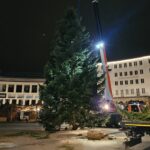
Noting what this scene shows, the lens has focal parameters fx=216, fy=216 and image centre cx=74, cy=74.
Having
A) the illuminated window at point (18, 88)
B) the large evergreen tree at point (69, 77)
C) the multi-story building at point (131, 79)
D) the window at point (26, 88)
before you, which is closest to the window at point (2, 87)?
the illuminated window at point (18, 88)

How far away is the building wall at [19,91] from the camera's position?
2122 inches

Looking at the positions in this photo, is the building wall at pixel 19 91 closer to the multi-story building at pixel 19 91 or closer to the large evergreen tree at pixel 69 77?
the multi-story building at pixel 19 91

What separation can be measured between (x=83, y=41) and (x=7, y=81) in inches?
1480

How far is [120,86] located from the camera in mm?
72438

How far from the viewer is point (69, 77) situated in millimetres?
20656

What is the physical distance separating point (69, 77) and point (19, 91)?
37.2m

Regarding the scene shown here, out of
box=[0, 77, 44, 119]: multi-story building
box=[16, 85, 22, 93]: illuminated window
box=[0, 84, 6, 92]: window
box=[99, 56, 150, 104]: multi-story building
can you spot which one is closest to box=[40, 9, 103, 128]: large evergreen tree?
box=[0, 77, 44, 119]: multi-story building

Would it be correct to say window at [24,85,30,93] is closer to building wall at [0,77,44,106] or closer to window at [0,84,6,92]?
building wall at [0,77,44,106]

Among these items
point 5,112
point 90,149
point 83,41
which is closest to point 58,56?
point 83,41

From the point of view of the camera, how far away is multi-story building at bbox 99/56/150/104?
6600cm

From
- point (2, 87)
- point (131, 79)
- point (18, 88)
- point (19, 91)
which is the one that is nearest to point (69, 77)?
point (19, 91)

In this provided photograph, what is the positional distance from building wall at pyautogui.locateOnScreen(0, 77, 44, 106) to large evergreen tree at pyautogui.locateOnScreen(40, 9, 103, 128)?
34344mm

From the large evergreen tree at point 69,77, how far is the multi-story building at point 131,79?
4627cm

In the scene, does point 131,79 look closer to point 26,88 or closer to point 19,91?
point 26,88
